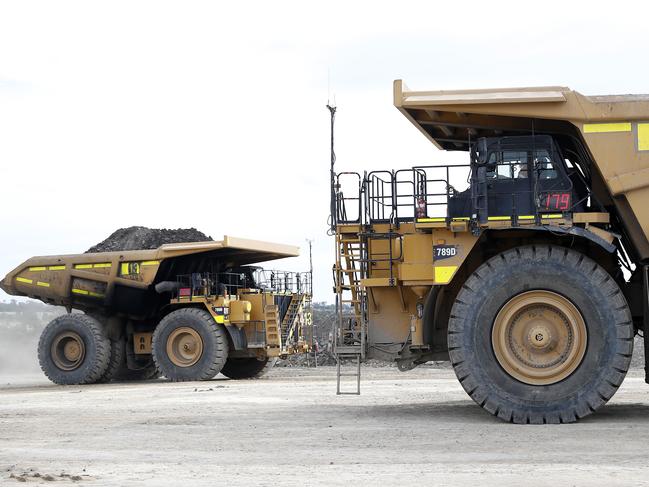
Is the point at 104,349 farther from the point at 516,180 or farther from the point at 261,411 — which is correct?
the point at 516,180

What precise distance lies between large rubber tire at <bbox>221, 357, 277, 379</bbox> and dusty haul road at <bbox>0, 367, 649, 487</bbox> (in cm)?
731

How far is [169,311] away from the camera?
2478 centimetres

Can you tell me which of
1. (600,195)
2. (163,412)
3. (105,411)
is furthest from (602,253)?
(105,411)

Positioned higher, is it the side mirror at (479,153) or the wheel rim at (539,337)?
the side mirror at (479,153)

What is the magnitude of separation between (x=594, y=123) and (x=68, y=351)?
1552cm

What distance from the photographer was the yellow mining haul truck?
23016 mm

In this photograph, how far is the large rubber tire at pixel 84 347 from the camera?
23.8m

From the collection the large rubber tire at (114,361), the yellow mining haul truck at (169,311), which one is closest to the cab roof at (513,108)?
the yellow mining haul truck at (169,311)

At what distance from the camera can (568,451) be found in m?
9.82

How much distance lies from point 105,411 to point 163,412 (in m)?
0.98

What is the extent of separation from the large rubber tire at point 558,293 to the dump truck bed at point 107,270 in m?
11.1

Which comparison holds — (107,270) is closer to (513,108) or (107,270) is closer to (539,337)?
(513,108)

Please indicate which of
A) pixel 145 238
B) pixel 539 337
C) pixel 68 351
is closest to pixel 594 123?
pixel 539 337

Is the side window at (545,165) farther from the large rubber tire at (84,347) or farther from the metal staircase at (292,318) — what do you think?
the large rubber tire at (84,347)
